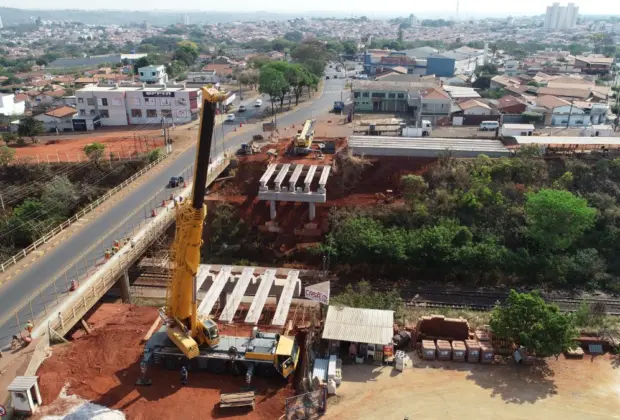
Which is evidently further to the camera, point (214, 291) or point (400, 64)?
point (400, 64)

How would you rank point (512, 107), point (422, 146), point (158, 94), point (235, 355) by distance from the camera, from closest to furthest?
point (235, 355), point (422, 146), point (512, 107), point (158, 94)

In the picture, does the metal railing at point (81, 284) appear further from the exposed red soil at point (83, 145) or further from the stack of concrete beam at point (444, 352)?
the exposed red soil at point (83, 145)

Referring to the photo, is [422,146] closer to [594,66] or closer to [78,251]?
[78,251]

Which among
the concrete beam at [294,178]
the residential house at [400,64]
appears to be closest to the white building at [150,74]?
the residential house at [400,64]

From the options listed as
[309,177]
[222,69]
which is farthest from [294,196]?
[222,69]

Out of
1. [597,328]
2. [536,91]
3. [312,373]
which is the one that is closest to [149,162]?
[312,373]

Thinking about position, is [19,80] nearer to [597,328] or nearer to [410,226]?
[410,226]
